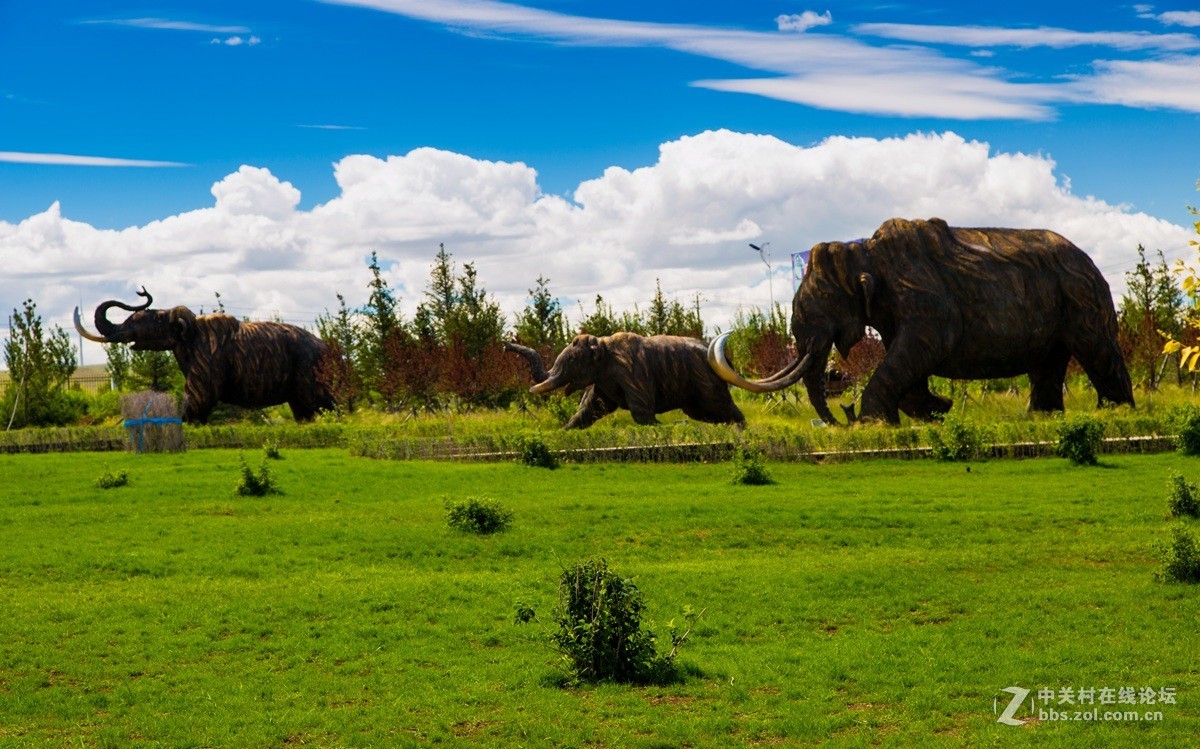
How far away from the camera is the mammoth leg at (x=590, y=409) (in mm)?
26016

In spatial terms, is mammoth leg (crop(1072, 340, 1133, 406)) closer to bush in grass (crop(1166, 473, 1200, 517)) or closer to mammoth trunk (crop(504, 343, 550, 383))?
bush in grass (crop(1166, 473, 1200, 517))

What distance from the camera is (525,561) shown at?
14.3 metres

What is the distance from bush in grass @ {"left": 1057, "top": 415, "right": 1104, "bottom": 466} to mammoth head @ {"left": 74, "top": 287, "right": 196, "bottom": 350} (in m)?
20.6

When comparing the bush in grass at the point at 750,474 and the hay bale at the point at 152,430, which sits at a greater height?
the hay bale at the point at 152,430

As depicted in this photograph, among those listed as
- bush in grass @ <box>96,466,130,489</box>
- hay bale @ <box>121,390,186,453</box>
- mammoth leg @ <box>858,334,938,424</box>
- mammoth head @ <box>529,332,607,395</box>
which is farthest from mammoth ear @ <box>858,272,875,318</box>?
hay bale @ <box>121,390,186,453</box>

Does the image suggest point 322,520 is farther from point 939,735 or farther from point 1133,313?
point 1133,313

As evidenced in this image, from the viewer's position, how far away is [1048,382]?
25109mm

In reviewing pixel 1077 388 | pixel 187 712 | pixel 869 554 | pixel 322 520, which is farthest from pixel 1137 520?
pixel 1077 388

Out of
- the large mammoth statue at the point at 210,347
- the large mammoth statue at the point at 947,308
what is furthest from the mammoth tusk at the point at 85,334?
the large mammoth statue at the point at 947,308

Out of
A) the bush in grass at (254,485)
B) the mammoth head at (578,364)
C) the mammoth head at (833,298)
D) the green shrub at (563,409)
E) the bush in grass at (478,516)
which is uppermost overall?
the mammoth head at (833,298)

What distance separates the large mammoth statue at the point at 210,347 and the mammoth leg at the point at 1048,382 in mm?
18182

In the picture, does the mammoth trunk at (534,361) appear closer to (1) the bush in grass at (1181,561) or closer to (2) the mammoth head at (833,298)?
(2) the mammoth head at (833,298)

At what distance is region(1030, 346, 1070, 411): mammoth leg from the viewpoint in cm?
2491

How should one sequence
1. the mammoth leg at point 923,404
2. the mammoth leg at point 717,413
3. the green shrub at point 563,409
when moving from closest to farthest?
the mammoth leg at point 923,404 → the mammoth leg at point 717,413 → the green shrub at point 563,409
